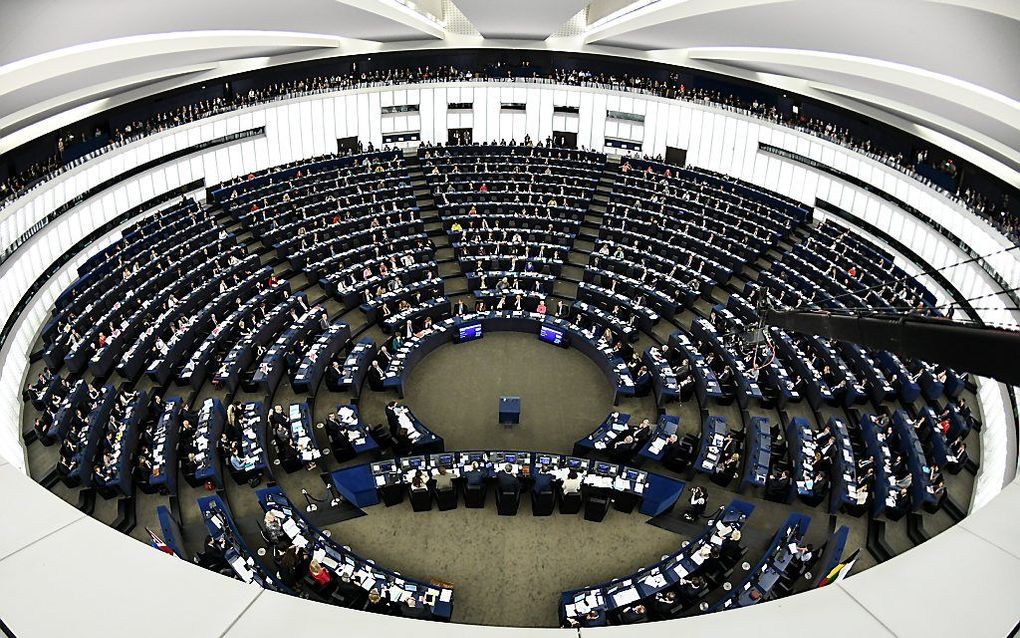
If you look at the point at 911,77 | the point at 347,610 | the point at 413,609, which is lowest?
the point at 413,609

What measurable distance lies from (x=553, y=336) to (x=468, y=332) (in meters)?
2.92

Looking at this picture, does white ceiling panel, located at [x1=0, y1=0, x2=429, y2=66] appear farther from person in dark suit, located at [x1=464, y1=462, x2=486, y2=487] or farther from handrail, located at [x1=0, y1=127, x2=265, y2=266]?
person in dark suit, located at [x1=464, y1=462, x2=486, y2=487]

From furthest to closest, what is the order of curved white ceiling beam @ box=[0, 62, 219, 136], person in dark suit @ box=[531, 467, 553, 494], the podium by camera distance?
curved white ceiling beam @ box=[0, 62, 219, 136]
the podium
person in dark suit @ box=[531, 467, 553, 494]

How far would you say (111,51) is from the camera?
17.5 metres

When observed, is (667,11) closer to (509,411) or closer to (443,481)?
(509,411)

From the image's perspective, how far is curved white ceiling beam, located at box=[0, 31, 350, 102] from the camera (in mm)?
15508

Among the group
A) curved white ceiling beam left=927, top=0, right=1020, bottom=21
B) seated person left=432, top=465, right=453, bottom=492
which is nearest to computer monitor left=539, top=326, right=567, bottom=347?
seated person left=432, top=465, right=453, bottom=492

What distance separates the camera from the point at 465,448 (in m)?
19.0

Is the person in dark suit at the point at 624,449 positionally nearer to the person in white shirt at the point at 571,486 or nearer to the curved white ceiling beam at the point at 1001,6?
Answer: the person in white shirt at the point at 571,486

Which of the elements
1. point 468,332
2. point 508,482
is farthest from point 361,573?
point 468,332

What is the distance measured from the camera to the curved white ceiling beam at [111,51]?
15508 mm

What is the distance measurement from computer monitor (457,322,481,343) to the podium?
13.5ft

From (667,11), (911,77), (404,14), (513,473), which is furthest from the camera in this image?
(404,14)

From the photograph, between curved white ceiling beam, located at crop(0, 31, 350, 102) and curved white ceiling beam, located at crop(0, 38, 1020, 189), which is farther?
curved white ceiling beam, located at crop(0, 38, 1020, 189)
